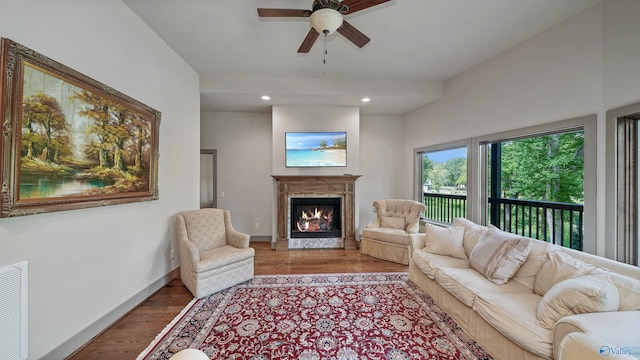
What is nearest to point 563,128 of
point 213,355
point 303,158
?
point 303,158

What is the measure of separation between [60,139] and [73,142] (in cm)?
9

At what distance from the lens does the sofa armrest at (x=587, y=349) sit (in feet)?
3.54

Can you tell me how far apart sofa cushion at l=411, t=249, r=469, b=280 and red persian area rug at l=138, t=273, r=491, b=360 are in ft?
1.12

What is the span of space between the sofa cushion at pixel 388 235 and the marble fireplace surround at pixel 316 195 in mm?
496

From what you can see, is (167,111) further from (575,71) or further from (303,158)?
(575,71)

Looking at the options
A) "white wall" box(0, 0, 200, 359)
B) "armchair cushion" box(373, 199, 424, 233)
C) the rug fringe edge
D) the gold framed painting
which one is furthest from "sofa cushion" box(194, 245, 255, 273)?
"armchair cushion" box(373, 199, 424, 233)

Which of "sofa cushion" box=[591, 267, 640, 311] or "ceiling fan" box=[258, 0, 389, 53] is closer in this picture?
"sofa cushion" box=[591, 267, 640, 311]

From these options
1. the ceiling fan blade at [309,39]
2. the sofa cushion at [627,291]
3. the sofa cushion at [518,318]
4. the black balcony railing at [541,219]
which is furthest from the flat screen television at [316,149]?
the sofa cushion at [627,291]

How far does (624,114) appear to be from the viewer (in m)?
1.93

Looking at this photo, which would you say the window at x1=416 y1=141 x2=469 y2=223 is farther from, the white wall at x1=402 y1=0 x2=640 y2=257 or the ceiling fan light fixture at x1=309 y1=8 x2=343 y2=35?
the ceiling fan light fixture at x1=309 y1=8 x2=343 y2=35

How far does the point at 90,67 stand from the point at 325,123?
3233 mm

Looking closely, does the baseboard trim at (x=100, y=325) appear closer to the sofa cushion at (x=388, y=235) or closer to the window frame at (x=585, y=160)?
the sofa cushion at (x=388, y=235)

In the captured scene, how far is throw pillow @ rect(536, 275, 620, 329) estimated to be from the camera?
4.54 ft

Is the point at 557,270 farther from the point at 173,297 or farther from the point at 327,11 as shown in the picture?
the point at 173,297
